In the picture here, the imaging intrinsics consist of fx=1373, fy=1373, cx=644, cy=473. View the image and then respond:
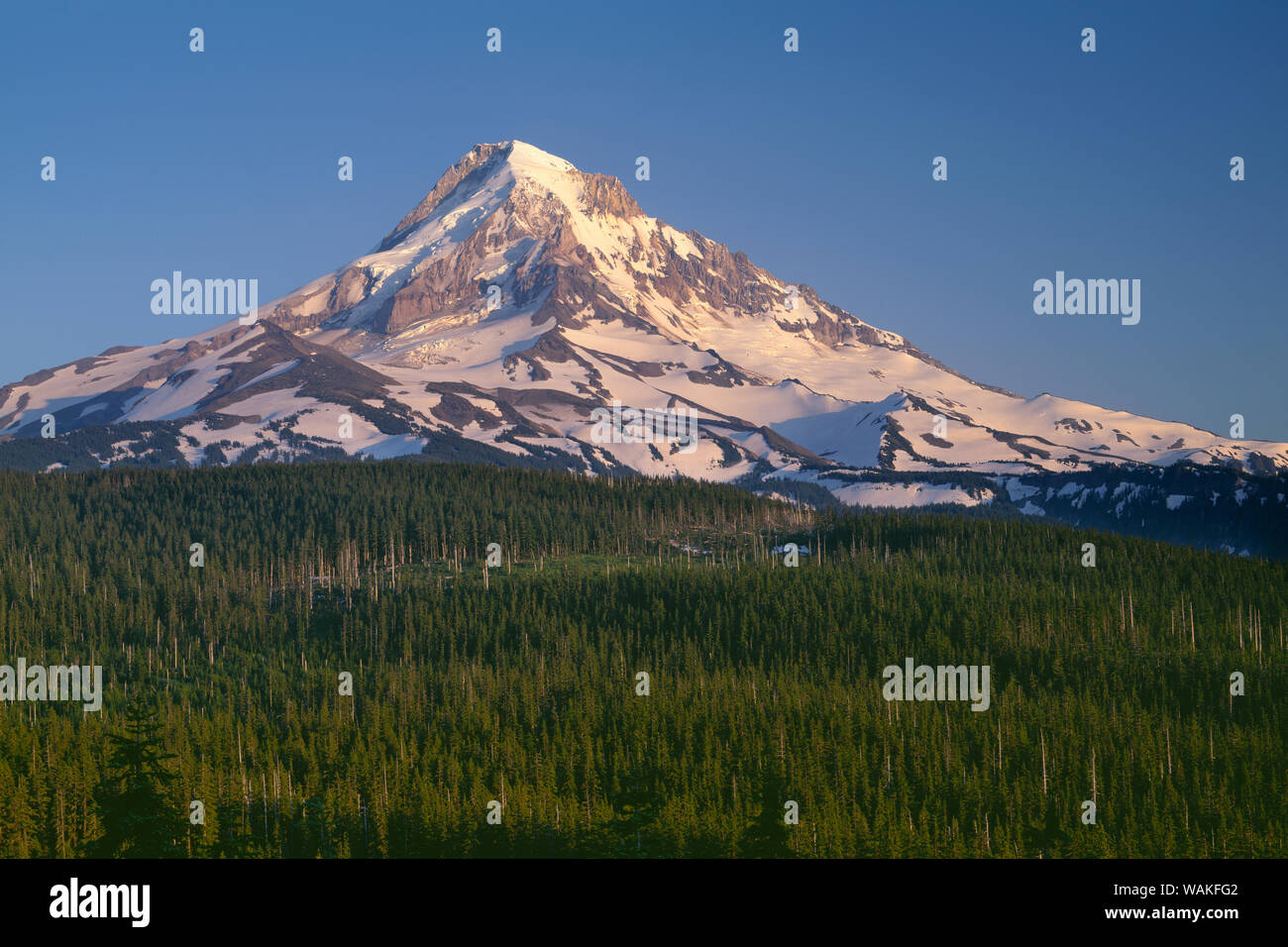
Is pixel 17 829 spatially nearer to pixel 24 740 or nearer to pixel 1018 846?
pixel 24 740

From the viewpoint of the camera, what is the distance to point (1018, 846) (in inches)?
5650

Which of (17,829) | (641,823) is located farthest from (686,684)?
(17,829)

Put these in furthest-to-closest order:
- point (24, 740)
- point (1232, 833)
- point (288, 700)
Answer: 1. point (288, 700)
2. point (24, 740)
3. point (1232, 833)

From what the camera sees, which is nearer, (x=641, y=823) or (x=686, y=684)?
(x=641, y=823)
